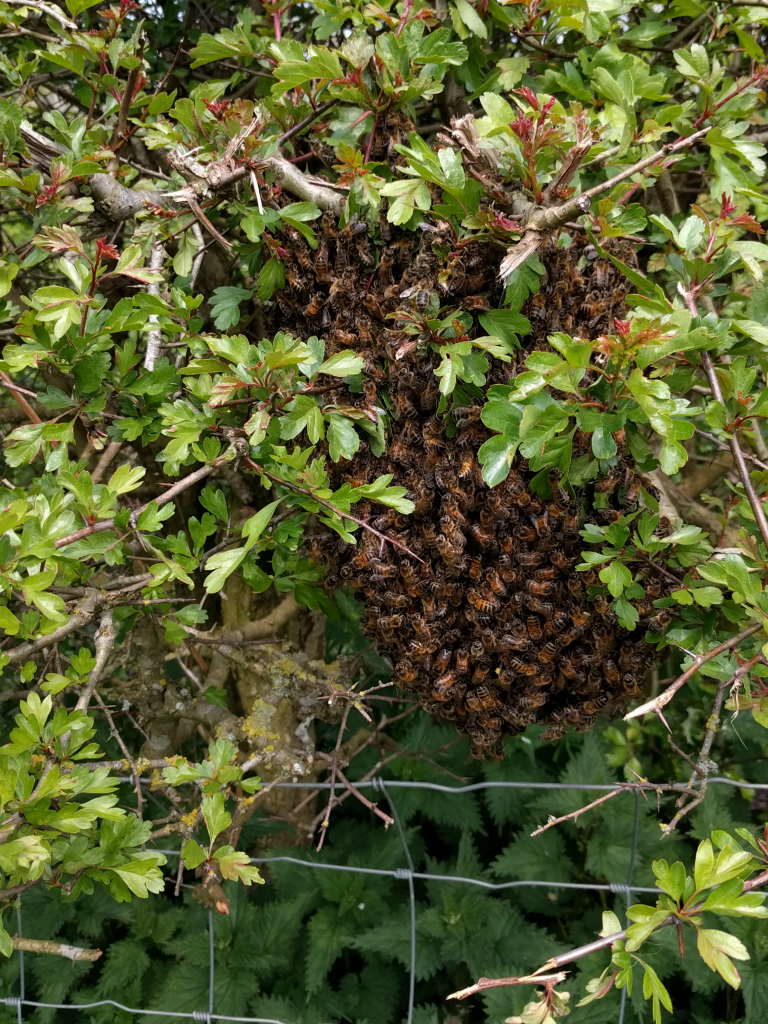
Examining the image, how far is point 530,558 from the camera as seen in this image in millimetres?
1544

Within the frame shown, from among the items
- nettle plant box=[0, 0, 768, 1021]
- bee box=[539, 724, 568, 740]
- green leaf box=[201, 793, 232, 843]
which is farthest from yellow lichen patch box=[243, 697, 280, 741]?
bee box=[539, 724, 568, 740]

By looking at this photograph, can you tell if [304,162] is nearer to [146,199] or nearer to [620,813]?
[146,199]

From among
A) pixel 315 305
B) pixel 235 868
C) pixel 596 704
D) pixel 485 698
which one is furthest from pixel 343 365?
pixel 235 868

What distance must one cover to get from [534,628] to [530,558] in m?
0.15

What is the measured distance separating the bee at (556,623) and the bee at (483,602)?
11cm

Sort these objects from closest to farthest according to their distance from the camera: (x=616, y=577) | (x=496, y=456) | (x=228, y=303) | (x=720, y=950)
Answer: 1. (x=720, y=950)
2. (x=496, y=456)
3. (x=616, y=577)
4. (x=228, y=303)

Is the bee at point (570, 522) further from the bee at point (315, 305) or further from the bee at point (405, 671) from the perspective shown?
the bee at point (315, 305)

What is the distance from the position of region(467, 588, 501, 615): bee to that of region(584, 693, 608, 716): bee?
1.02 feet

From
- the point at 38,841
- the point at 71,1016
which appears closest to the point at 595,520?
the point at 38,841

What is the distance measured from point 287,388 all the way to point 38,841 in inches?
34.5

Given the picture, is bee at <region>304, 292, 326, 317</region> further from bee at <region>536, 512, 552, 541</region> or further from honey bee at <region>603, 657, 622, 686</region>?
honey bee at <region>603, 657, 622, 686</region>

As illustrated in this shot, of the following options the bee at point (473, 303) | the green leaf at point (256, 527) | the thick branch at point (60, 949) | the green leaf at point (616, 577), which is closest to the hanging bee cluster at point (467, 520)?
the bee at point (473, 303)

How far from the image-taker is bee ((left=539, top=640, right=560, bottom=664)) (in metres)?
1.58

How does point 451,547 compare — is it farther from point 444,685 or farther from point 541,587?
point 444,685
